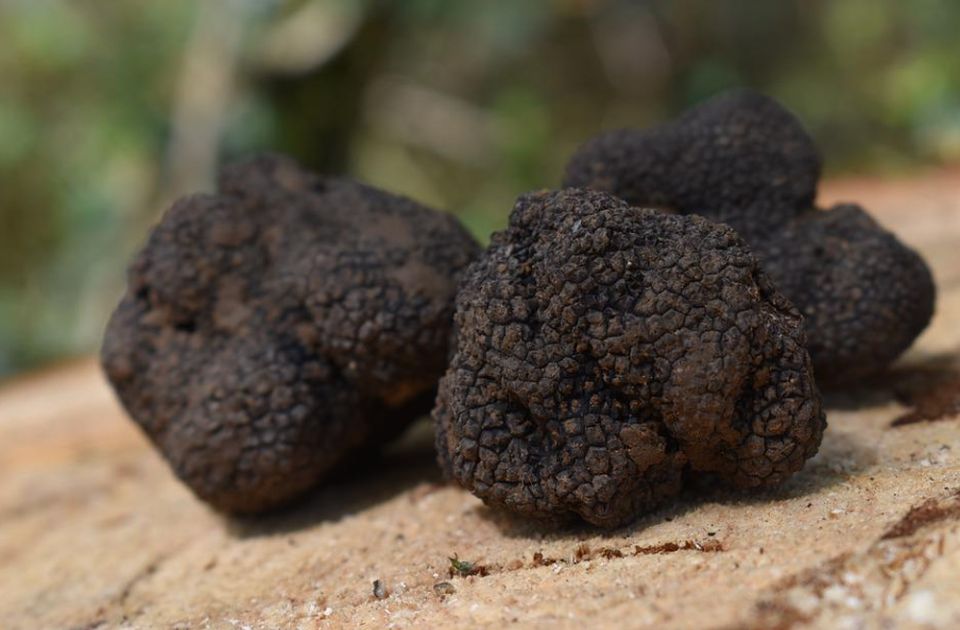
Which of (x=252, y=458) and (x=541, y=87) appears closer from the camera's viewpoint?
(x=252, y=458)

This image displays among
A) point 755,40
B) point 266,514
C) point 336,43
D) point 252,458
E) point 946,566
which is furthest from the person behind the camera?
point 755,40

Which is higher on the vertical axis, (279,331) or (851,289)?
(279,331)

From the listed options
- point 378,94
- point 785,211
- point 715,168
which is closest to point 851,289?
point 785,211

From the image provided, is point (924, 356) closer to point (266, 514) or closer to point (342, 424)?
point (342, 424)

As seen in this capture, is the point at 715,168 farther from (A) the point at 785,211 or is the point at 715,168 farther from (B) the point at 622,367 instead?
(B) the point at 622,367

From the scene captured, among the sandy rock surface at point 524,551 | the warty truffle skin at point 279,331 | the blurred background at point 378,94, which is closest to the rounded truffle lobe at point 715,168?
the warty truffle skin at point 279,331

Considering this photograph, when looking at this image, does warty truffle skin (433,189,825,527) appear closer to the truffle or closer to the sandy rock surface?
the sandy rock surface

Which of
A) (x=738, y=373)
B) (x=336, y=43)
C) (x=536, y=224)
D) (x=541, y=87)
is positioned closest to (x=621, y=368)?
(x=738, y=373)
